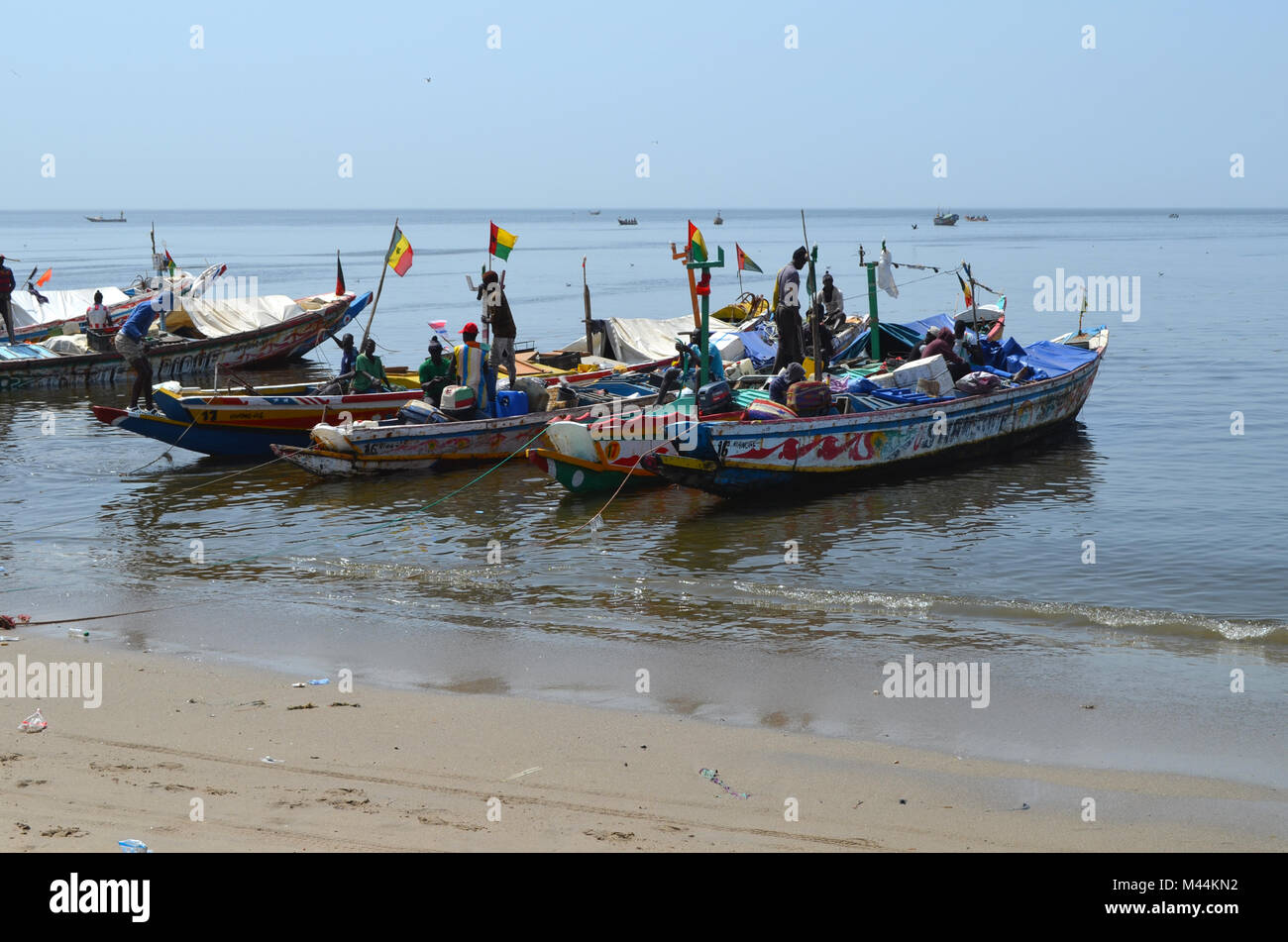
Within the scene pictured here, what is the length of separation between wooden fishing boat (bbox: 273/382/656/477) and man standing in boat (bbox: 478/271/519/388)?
0.87m

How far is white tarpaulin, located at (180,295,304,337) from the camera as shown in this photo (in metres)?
28.7

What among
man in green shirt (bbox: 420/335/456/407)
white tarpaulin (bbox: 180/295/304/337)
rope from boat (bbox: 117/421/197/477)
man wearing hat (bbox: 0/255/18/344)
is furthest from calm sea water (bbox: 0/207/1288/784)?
man wearing hat (bbox: 0/255/18/344)

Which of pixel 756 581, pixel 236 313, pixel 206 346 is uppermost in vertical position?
pixel 236 313

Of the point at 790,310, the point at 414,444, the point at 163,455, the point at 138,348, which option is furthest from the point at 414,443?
the point at 138,348

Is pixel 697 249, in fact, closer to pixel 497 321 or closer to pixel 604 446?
pixel 604 446

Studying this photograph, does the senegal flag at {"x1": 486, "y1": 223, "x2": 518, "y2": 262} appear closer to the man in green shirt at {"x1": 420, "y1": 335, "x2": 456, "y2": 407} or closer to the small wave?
the man in green shirt at {"x1": 420, "y1": 335, "x2": 456, "y2": 407}

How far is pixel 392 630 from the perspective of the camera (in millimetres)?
10281

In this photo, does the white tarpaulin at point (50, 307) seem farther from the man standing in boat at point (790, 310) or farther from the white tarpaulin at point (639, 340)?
the man standing in boat at point (790, 310)

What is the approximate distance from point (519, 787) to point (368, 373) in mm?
13061

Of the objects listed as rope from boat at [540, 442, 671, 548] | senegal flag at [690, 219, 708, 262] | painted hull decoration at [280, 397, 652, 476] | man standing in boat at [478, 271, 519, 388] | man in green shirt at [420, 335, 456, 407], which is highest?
senegal flag at [690, 219, 708, 262]

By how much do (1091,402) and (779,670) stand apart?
1807 cm

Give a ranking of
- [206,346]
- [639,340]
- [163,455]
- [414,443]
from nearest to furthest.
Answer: [414,443], [163,455], [639,340], [206,346]

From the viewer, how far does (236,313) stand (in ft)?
97.5

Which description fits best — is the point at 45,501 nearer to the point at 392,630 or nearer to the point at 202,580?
the point at 202,580
